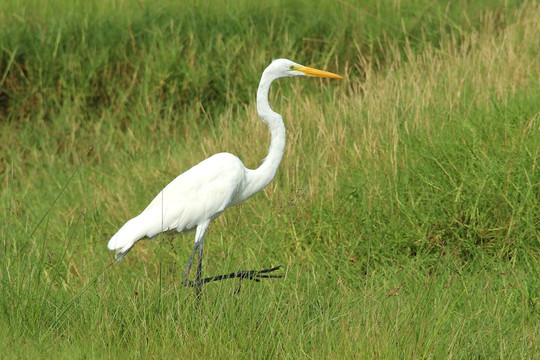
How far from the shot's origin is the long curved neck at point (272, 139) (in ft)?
13.7

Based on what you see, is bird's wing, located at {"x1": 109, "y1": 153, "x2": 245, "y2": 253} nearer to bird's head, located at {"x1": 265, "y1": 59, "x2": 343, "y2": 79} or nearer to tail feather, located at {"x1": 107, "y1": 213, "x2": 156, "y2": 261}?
tail feather, located at {"x1": 107, "y1": 213, "x2": 156, "y2": 261}

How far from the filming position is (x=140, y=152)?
22.2ft

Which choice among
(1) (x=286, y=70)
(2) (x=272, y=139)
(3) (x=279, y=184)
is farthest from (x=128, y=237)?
(3) (x=279, y=184)

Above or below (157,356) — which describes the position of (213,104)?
below

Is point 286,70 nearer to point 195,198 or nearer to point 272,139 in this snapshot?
point 272,139

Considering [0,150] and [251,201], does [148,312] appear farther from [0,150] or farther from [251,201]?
[0,150]

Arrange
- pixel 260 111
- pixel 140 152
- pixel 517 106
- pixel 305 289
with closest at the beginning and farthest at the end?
pixel 305 289 < pixel 260 111 < pixel 517 106 < pixel 140 152

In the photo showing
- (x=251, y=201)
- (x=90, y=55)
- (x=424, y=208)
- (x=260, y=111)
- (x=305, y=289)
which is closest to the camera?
(x=305, y=289)

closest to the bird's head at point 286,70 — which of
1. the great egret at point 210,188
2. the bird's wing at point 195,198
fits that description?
the great egret at point 210,188

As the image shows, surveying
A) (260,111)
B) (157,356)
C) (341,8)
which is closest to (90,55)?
(341,8)

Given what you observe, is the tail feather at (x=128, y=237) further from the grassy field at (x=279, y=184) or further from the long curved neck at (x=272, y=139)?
the long curved neck at (x=272, y=139)

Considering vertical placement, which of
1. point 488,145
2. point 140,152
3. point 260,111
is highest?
point 260,111

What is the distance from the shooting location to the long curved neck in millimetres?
4164

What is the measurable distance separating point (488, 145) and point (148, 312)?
8.10ft
